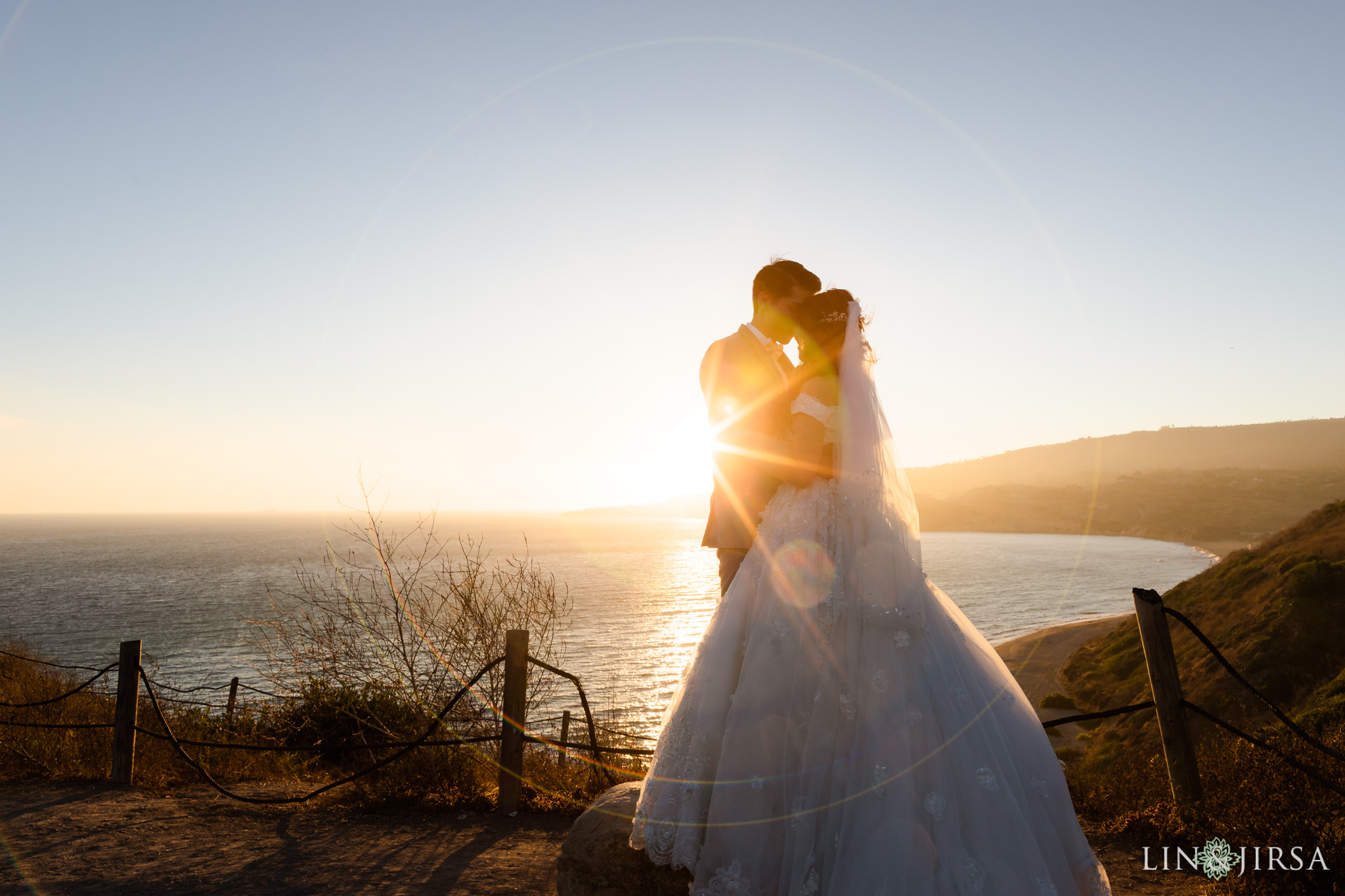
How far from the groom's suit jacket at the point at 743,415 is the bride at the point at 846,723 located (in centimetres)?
10

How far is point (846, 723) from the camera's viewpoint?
2.79 metres

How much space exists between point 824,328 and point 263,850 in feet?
17.5

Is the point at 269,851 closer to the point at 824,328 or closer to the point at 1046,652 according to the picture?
the point at 824,328

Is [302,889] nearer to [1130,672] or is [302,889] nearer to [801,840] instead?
[801,840]

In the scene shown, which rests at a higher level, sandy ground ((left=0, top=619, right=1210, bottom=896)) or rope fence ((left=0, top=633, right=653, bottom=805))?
rope fence ((left=0, top=633, right=653, bottom=805))

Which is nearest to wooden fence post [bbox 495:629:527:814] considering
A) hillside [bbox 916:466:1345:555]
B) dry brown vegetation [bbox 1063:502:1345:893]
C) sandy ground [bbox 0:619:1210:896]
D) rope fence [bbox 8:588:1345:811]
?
rope fence [bbox 8:588:1345:811]

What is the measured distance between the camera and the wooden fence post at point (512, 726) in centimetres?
545

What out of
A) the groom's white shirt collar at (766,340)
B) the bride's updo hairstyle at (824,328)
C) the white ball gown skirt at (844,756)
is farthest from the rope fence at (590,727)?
the groom's white shirt collar at (766,340)

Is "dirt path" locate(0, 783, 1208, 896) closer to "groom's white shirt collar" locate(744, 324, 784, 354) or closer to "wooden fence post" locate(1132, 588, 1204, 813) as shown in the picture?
"wooden fence post" locate(1132, 588, 1204, 813)

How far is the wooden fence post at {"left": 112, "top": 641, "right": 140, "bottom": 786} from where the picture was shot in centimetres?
621

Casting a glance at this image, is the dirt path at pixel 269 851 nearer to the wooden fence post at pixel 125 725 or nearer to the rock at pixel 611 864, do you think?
the wooden fence post at pixel 125 725

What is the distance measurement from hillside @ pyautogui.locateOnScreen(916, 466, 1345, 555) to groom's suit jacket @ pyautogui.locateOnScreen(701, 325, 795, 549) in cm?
8370

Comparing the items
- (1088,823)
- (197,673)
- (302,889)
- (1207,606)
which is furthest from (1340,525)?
(197,673)

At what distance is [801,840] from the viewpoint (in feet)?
8.52
